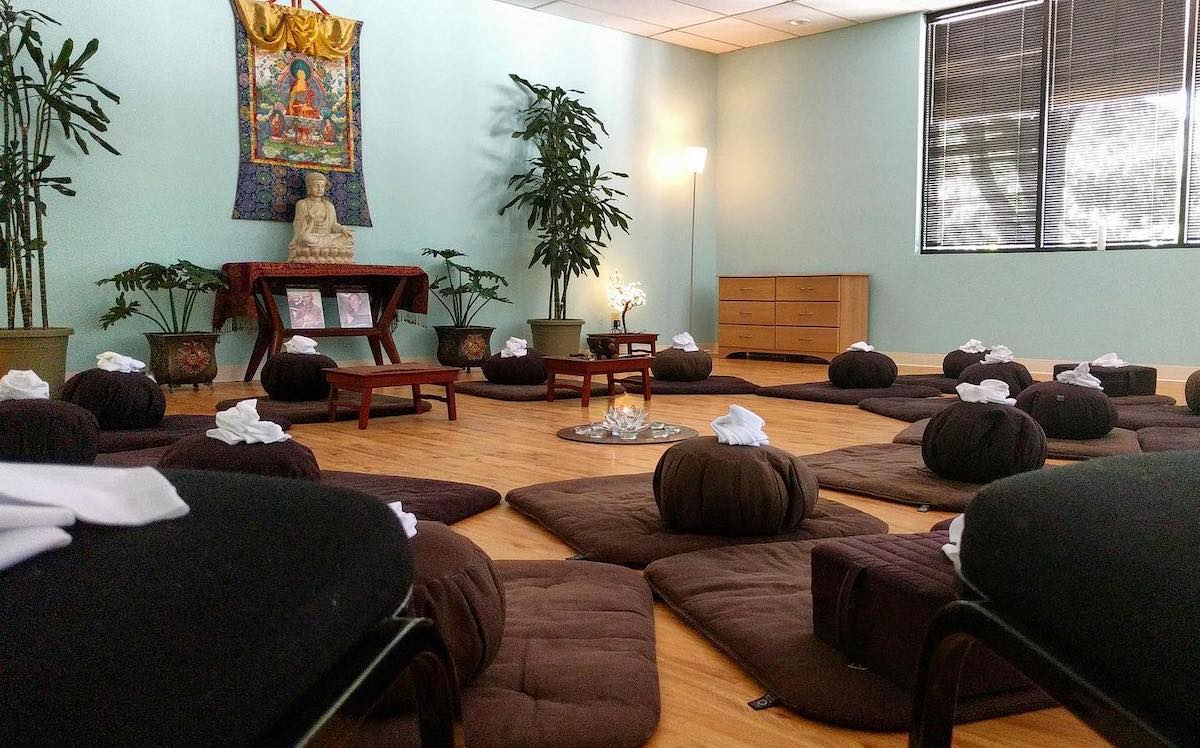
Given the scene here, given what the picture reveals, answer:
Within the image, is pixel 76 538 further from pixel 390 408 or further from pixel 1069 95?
pixel 1069 95

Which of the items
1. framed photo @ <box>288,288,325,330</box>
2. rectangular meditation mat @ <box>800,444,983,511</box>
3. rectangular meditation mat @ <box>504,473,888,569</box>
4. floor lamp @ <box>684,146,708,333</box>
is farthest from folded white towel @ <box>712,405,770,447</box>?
floor lamp @ <box>684,146,708,333</box>

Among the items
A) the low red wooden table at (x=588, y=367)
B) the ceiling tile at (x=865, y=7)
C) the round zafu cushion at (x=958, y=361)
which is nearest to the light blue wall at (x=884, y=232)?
the ceiling tile at (x=865, y=7)

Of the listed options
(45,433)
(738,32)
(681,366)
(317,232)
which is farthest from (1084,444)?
(738,32)

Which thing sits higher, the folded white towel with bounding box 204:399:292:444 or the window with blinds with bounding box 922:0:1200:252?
the window with blinds with bounding box 922:0:1200:252

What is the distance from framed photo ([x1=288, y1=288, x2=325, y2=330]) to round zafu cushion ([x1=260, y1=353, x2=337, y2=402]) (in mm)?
1121

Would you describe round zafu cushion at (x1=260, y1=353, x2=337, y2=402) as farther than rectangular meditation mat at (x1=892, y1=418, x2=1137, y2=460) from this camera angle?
Yes

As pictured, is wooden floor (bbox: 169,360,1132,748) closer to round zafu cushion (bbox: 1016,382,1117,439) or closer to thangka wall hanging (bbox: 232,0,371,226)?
round zafu cushion (bbox: 1016,382,1117,439)

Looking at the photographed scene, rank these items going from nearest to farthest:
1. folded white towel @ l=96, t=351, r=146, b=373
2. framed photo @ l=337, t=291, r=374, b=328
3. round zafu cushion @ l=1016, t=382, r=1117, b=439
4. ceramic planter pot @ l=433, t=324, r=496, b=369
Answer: round zafu cushion @ l=1016, t=382, r=1117, b=439
folded white towel @ l=96, t=351, r=146, b=373
framed photo @ l=337, t=291, r=374, b=328
ceramic planter pot @ l=433, t=324, r=496, b=369

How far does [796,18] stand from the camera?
839 cm

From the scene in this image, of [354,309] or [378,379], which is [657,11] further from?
[378,379]

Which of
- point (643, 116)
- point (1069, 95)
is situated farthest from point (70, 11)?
point (1069, 95)

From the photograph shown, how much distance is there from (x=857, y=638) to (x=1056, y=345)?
666 centimetres

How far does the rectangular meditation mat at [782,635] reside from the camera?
1.54 metres

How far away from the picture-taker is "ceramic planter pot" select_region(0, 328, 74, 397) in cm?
516
